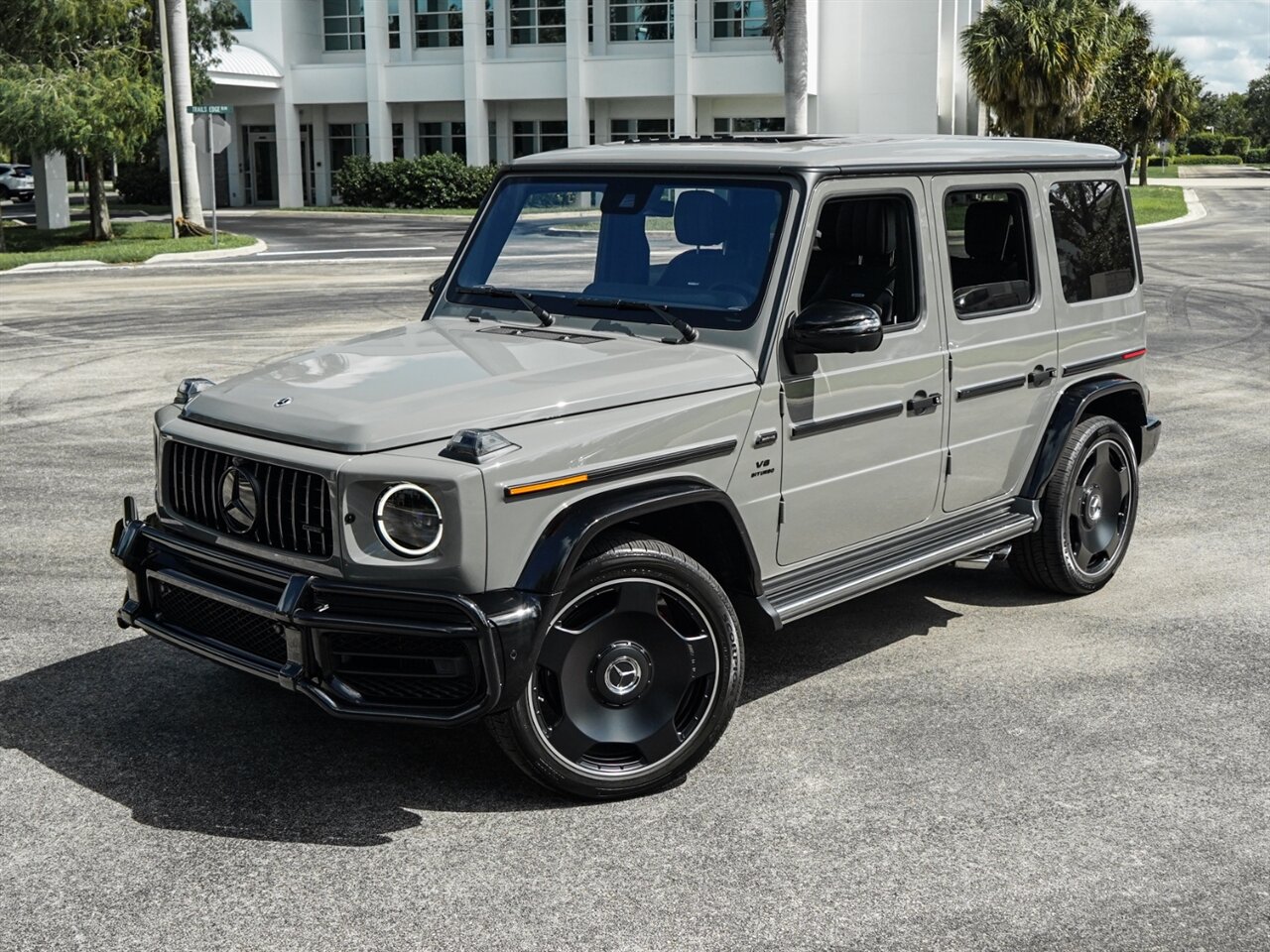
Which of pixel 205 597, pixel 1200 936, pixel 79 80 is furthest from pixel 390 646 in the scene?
pixel 79 80

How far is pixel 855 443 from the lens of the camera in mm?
5582

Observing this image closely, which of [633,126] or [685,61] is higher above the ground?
[685,61]

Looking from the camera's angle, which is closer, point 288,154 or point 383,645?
point 383,645

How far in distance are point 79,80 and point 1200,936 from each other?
33752 mm

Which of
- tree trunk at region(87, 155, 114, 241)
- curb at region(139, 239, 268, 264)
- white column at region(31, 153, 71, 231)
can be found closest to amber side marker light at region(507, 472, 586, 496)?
curb at region(139, 239, 268, 264)

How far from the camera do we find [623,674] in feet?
15.8

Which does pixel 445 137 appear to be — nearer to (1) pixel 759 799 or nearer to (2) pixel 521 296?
(2) pixel 521 296

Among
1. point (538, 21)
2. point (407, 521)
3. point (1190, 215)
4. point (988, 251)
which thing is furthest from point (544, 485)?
point (538, 21)

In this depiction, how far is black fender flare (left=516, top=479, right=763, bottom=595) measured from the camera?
4457 millimetres

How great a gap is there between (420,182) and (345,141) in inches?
383

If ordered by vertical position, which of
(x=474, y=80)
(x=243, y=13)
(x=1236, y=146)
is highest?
(x=243, y=13)

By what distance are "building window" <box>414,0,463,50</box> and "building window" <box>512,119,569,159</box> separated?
3.93 m

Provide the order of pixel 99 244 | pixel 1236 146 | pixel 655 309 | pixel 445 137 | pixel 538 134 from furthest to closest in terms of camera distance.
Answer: pixel 1236 146 < pixel 445 137 < pixel 538 134 < pixel 99 244 < pixel 655 309

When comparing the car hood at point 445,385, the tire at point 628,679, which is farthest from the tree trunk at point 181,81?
the tire at point 628,679
